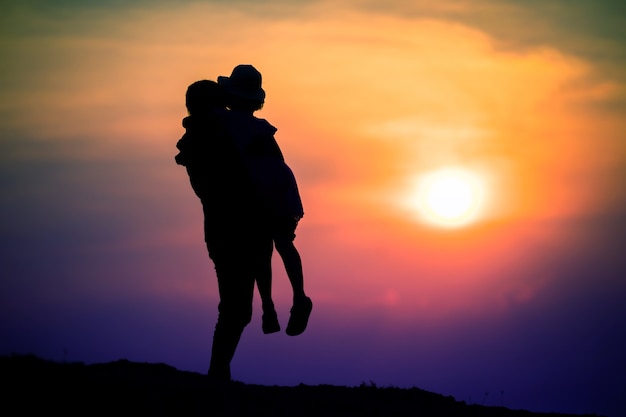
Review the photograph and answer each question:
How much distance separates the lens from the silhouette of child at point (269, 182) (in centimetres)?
797

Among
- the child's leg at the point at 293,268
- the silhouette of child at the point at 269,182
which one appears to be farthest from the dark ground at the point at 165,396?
the child's leg at the point at 293,268

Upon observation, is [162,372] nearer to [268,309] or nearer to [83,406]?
[268,309]

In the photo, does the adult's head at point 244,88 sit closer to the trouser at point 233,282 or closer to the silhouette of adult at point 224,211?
the silhouette of adult at point 224,211

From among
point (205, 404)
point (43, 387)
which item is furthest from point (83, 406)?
point (205, 404)

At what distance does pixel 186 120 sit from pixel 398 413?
318cm

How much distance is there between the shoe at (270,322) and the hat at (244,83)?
1938 mm

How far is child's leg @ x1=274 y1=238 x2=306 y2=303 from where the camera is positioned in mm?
8016

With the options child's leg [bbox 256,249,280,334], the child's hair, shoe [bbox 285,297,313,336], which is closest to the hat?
the child's hair

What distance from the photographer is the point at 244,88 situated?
8.17 m

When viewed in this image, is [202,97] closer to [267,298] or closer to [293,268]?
[293,268]

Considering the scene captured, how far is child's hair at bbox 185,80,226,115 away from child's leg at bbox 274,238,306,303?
1376 mm

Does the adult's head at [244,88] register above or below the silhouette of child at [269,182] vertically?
above

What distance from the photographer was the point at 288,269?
8023 millimetres

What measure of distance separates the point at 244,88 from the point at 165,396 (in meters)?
2.95
